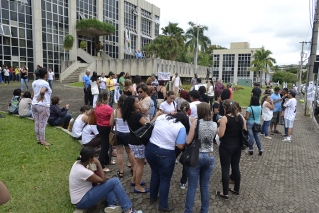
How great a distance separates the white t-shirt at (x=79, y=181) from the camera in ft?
11.2

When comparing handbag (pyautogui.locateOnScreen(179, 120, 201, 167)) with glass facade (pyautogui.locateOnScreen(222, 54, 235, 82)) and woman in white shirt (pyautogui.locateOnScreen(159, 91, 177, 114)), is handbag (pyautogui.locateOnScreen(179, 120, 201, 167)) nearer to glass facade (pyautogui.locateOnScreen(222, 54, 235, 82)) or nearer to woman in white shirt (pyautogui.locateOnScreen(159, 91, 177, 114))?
woman in white shirt (pyautogui.locateOnScreen(159, 91, 177, 114))

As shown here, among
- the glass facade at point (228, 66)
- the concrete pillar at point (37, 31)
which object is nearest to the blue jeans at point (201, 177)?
the concrete pillar at point (37, 31)

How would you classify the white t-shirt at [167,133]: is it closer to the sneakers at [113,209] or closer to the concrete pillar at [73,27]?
the sneakers at [113,209]

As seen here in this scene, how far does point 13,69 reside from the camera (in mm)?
23547

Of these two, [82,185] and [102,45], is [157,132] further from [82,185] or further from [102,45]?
[102,45]

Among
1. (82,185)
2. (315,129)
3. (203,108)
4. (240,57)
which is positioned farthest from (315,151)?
(240,57)

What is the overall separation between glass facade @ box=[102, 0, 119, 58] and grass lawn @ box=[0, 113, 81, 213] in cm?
2768

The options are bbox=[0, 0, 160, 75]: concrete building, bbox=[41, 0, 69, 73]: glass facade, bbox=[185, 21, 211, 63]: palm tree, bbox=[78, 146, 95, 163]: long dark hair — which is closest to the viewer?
bbox=[78, 146, 95, 163]: long dark hair

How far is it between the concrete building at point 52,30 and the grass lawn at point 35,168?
19382 mm

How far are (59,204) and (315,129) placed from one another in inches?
438

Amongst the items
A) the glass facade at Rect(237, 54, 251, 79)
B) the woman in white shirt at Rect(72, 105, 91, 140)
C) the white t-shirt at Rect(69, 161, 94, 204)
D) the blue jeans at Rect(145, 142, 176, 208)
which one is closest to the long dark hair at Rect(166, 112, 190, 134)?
the blue jeans at Rect(145, 142, 176, 208)

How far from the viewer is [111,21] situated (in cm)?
3366

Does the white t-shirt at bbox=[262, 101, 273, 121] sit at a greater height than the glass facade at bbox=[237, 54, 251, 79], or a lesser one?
lesser

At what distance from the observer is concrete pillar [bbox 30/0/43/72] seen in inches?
952
